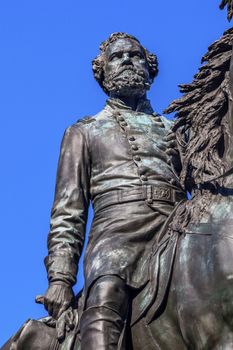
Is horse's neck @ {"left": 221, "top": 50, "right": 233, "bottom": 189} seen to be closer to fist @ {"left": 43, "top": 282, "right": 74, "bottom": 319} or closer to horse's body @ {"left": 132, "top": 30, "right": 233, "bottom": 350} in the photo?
horse's body @ {"left": 132, "top": 30, "right": 233, "bottom": 350}

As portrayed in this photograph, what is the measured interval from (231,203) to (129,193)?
172 cm

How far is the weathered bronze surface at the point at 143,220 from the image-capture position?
32.9 ft

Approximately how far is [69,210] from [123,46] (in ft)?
6.50

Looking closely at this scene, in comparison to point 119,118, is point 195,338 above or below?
below

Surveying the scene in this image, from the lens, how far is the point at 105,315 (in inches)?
413

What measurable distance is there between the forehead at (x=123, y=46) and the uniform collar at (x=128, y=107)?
0.54 m

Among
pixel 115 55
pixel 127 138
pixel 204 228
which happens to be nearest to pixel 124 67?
pixel 115 55

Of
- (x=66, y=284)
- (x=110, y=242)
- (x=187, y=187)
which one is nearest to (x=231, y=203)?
(x=187, y=187)

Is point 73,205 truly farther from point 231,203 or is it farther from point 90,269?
point 231,203

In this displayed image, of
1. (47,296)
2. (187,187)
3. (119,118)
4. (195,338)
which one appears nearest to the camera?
(195,338)

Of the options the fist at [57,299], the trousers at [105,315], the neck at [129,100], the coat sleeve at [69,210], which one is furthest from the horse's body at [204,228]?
the neck at [129,100]

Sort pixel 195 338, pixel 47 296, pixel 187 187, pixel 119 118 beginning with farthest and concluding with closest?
pixel 119 118 → pixel 47 296 → pixel 187 187 → pixel 195 338

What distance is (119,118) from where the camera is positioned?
12.3 metres

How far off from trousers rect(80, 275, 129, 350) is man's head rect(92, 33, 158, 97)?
8.69 feet
